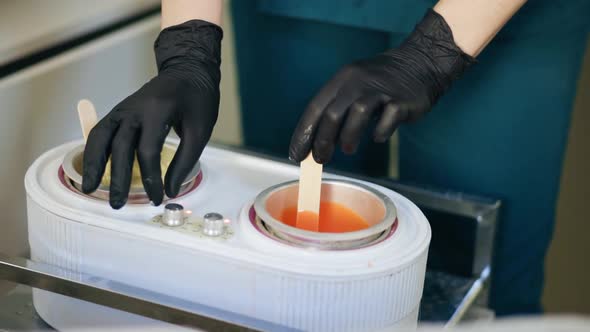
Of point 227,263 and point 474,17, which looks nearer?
point 227,263

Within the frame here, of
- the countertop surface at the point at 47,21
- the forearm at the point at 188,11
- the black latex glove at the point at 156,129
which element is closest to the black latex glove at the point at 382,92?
the black latex glove at the point at 156,129

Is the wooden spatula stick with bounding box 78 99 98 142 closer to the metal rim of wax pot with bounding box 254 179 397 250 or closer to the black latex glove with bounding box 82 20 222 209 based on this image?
the black latex glove with bounding box 82 20 222 209

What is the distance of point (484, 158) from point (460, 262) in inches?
5.9

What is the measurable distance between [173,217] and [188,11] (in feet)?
0.96

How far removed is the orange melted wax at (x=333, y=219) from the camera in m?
0.85

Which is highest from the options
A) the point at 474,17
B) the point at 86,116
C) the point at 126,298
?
the point at 474,17

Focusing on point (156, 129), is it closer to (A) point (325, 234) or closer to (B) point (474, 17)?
(A) point (325, 234)

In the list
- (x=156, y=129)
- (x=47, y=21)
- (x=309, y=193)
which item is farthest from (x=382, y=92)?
(x=47, y=21)

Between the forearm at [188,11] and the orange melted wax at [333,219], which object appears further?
the forearm at [188,11]

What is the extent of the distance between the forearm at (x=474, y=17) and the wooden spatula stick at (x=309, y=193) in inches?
9.0

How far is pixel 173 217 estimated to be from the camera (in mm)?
791

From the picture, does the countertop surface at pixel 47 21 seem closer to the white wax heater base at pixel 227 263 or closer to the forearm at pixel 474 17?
the white wax heater base at pixel 227 263

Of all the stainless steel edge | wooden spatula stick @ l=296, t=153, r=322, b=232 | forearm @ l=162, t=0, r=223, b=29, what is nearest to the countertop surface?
forearm @ l=162, t=0, r=223, b=29

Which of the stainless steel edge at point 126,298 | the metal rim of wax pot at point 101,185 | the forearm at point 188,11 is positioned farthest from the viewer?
the forearm at point 188,11
